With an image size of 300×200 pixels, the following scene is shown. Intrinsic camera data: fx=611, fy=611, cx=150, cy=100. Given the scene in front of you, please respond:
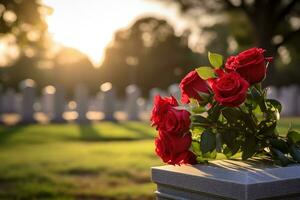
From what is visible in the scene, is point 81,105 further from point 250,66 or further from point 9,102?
point 250,66

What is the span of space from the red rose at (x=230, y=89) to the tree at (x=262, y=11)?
23210 mm

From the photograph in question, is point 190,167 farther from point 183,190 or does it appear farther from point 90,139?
point 90,139

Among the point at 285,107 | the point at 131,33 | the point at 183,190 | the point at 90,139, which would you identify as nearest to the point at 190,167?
the point at 183,190

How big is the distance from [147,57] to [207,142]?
47230 millimetres

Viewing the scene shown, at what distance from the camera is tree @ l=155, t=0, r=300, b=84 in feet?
86.8

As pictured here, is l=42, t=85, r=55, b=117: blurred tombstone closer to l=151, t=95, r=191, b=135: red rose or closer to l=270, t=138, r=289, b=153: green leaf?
l=151, t=95, r=191, b=135: red rose

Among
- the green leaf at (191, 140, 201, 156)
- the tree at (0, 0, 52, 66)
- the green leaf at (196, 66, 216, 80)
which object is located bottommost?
the green leaf at (191, 140, 201, 156)

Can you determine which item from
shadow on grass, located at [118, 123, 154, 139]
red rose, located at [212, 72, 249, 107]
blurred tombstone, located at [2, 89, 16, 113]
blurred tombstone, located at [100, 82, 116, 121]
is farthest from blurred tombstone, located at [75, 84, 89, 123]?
red rose, located at [212, 72, 249, 107]

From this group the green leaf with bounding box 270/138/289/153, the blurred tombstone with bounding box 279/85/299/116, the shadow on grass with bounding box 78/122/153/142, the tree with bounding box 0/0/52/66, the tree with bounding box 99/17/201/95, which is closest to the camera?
the green leaf with bounding box 270/138/289/153

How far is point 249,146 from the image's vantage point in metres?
3.11

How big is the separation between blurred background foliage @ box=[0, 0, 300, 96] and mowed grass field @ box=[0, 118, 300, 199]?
10.9m

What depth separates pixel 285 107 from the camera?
1296 inches

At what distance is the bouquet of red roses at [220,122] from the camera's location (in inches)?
120

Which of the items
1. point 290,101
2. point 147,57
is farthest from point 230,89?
point 147,57
